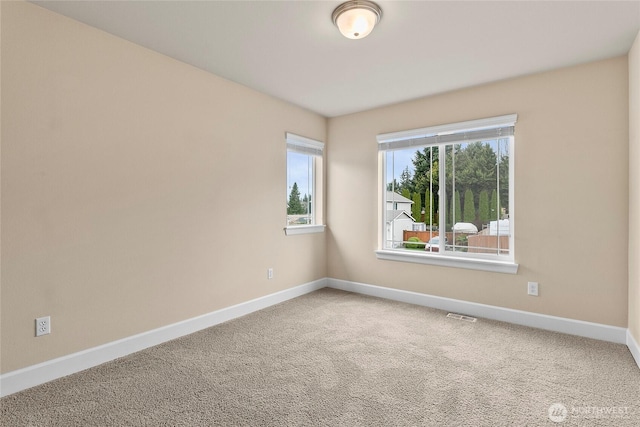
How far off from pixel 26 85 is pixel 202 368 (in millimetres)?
2195

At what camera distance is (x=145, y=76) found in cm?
271

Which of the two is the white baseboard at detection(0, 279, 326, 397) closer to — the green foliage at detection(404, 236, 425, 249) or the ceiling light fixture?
the green foliage at detection(404, 236, 425, 249)

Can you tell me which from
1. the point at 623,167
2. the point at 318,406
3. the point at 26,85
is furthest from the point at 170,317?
the point at 623,167

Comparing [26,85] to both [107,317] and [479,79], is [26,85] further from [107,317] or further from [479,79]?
[479,79]

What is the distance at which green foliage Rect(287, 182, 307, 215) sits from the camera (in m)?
4.21

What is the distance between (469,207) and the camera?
3.63 metres

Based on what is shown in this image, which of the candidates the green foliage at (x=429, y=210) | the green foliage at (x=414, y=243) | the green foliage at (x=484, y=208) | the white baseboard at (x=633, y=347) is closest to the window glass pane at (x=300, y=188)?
the green foliage at (x=414, y=243)

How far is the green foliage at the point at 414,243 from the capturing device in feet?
13.2

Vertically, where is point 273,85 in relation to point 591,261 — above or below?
above

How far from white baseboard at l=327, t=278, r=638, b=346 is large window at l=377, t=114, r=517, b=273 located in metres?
0.42

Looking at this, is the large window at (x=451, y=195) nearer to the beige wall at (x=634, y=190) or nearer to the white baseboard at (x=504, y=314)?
the white baseboard at (x=504, y=314)

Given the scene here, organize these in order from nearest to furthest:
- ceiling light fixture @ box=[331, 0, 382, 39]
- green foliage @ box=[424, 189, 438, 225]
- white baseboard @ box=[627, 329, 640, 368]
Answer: ceiling light fixture @ box=[331, 0, 382, 39] → white baseboard @ box=[627, 329, 640, 368] → green foliage @ box=[424, 189, 438, 225]
